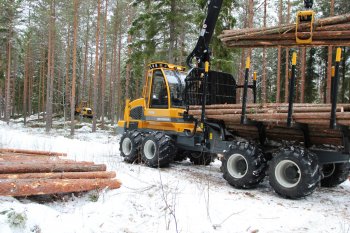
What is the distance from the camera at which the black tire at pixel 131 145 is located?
414 inches

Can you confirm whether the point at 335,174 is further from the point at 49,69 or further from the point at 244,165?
the point at 49,69

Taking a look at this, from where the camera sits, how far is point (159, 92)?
406 inches

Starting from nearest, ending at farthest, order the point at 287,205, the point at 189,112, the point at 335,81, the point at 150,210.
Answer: the point at 150,210 < the point at 335,81 < the point at 287,205 < the point at 189,112

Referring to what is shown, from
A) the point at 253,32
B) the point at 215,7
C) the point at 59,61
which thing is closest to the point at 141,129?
the point at 215,7

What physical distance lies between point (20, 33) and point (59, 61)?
790 cm

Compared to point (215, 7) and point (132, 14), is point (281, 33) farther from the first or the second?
point (132, 14)

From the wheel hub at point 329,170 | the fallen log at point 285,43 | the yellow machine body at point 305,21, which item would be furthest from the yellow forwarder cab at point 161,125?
the yellow machine body at point 305,21

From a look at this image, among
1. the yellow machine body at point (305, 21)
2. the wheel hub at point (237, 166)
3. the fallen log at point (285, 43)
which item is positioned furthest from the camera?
the wheel hub at point (237, 166)

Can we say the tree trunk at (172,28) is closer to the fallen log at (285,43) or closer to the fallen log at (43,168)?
the fallen log at (285,43)

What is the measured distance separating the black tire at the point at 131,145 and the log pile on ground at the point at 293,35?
4534 millimetres

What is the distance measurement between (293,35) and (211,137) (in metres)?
3.46

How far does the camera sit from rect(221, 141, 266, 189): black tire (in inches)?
284

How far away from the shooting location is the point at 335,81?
19.1 ft

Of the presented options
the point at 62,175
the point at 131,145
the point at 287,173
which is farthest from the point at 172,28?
the point at 62,175
